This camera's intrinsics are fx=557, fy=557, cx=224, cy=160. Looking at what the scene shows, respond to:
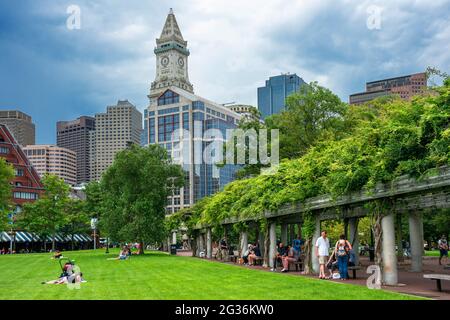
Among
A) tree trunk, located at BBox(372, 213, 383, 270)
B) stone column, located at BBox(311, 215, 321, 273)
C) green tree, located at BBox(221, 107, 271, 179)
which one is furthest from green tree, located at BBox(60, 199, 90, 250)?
tree trunk, located at BBox(372, 213, 383, 270)

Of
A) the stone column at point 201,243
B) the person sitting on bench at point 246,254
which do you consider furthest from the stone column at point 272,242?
the stone column at point 201,243

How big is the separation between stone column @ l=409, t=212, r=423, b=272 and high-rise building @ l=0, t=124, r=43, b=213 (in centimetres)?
8295

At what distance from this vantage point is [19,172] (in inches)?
3976

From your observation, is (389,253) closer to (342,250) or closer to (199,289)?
(342,250)

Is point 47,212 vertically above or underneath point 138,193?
underneath

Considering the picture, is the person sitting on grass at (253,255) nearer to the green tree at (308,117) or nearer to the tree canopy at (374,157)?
the tree canopy at (374,157)

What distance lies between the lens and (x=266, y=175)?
27.7 meters

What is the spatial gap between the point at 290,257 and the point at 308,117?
28811 millimetres

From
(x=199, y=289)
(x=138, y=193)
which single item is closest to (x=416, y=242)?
(x=199, y=289)

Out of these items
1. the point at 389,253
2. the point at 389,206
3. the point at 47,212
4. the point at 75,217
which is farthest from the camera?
the point at 75,217

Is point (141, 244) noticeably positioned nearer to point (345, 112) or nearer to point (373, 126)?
point (345, 112)

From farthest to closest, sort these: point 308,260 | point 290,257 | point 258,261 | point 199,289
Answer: point 258,261
point 290,257
point 308,260
point 199,289

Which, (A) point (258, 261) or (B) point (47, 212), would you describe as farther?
(B) point (47, 212)
